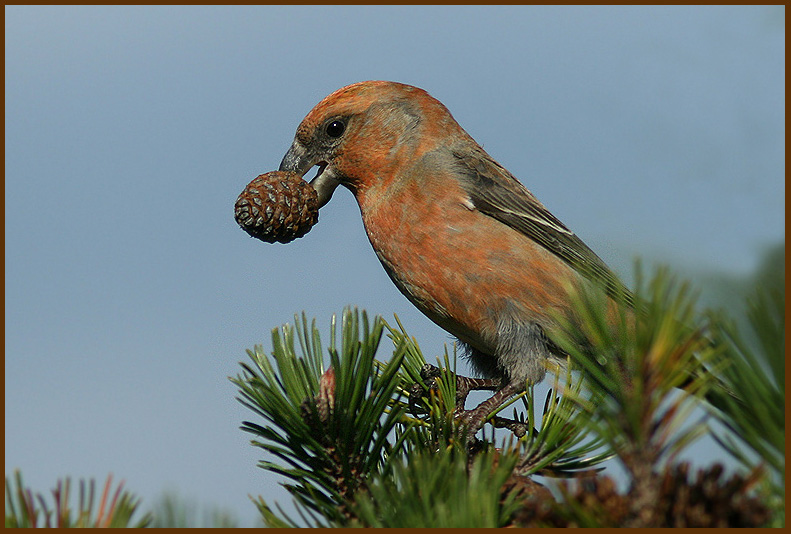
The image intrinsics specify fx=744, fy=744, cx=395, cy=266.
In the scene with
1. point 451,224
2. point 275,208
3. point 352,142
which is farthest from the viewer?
point 352,142

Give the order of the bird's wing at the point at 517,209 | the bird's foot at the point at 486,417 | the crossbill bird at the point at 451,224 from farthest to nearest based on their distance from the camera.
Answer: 1. the bird's wing at the point at 517,209
2. the crossbill bird at the point at 451,224
3. the bird's foot at the point at 486,417

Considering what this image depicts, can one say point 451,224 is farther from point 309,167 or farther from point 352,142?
point 309,167

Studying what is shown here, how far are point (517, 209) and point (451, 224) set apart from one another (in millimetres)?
516

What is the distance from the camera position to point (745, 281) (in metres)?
1.55

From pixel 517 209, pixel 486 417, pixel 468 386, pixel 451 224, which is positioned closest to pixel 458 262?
pixel 451 224

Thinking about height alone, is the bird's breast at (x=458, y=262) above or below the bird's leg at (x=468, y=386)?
above

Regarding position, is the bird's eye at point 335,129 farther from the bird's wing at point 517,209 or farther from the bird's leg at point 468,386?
the bird's leg at point 468,386

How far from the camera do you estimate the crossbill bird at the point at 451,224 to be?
318 centimetres

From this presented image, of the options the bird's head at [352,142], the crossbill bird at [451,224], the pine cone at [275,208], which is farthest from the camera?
the bird's head at [352,142]

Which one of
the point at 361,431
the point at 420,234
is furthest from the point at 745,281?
the point at 420,234

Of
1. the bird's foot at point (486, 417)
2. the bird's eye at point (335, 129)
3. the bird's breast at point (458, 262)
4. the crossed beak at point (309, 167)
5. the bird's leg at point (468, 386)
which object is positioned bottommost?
the bird's foot at point (486, 417)

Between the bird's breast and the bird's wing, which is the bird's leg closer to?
the bird's breast

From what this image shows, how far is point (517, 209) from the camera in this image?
12.1 feet

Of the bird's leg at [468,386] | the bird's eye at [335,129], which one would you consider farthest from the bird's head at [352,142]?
the bird's leg at [468,386]
